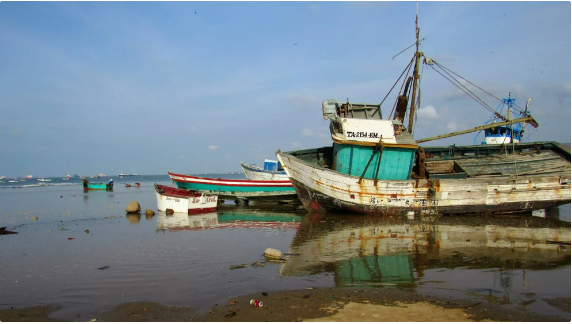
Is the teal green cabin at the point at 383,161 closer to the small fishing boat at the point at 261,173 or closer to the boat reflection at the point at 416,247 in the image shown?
the boat reflection at the point at 416,247

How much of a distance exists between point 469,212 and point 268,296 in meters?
14.2

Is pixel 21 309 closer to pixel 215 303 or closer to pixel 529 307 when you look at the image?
pixel 215 303

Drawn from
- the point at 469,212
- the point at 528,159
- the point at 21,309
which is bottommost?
the point at 21,309

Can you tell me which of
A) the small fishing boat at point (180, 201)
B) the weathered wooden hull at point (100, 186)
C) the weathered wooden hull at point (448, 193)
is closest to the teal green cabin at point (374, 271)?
the weathered wooden hull at point (448, 193)

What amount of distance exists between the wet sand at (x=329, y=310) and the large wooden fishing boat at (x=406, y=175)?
11.1 m

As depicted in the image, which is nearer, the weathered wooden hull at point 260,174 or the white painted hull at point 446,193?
the white painted hull at point 446,193

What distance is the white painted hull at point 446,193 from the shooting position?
17234 millimetres

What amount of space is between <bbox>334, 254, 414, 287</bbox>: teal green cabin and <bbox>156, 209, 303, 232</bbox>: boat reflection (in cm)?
656

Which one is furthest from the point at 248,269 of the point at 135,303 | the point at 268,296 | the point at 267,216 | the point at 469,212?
the point at 469,212

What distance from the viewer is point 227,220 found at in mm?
19016

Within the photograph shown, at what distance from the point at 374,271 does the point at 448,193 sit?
10.5 meters

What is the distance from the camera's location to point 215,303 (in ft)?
22.4

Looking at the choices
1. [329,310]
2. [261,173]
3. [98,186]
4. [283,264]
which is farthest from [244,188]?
[98,186]

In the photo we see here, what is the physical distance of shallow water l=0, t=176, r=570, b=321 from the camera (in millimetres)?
7340
